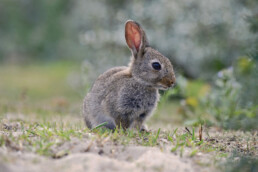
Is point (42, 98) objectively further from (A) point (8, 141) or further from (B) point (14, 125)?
(A) point (8, 141)

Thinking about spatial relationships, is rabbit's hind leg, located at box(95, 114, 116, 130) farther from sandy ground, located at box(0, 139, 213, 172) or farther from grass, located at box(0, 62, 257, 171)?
sandy ground, located at box(0, 139, 213, 172)

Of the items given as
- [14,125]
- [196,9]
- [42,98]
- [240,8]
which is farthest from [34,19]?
[14,125]

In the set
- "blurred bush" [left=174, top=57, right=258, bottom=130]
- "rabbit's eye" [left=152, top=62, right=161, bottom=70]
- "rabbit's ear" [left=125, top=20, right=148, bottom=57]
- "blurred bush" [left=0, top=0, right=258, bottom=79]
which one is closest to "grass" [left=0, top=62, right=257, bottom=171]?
"blurred bush" [left=174, top=57, right=258, bottom=130]

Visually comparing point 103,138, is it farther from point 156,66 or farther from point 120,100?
point 156,66

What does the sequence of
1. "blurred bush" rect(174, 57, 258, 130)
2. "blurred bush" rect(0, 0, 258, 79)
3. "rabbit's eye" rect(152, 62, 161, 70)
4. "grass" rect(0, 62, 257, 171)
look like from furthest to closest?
"blurred bush" rect(0, 0, 258, 79) < "blurred bush" rect(174, 57, 258, 130) < "rabbit's eye" rect(152, 62, 161, 70) < "grass" rect(0, 62, 257, 171)

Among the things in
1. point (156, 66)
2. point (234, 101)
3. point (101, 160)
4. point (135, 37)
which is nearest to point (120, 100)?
point (156, 66)
